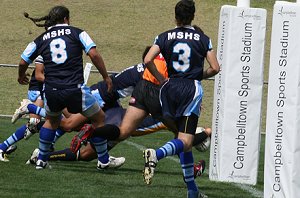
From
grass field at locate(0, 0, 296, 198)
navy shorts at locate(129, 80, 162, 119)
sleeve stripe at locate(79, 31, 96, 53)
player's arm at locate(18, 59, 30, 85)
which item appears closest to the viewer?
grass field at locate(0, 0, 296, 198)

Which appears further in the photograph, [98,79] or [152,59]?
[98,79]

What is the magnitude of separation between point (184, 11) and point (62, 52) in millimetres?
1834

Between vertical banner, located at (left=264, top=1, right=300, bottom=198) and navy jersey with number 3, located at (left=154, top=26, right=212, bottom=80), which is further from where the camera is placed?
navy jersey with number 3, located at (left=154, top=26, right=212, bottom=80)

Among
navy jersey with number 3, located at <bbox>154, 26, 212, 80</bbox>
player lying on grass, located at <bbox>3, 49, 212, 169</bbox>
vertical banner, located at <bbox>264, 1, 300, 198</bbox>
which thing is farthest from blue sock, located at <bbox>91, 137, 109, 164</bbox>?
vertical banner, located at <bbox>264, 1, 300, 198</bbox>

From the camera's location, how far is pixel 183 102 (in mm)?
9859

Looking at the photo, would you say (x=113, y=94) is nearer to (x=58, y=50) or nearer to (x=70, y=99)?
(x=70, y=99)

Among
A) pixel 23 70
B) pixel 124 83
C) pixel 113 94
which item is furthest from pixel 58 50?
pixel 113 94

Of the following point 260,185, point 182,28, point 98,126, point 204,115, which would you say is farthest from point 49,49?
point 204,115

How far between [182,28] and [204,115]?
51.3ft

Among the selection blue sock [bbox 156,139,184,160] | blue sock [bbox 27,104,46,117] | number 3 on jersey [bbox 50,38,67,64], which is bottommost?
blue sock [bbox 27,104,46,117]

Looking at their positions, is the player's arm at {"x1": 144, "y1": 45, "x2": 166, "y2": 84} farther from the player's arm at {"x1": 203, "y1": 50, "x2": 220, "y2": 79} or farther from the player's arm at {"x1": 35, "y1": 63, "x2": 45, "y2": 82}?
the player's arm at {"x1": 35, "y1": 63, "x2": 45, "y2": 82}

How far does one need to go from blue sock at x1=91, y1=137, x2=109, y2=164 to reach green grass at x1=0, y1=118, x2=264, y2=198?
6.8 inches

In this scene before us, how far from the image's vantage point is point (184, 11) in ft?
32.5

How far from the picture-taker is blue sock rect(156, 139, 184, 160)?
31.1 ft
